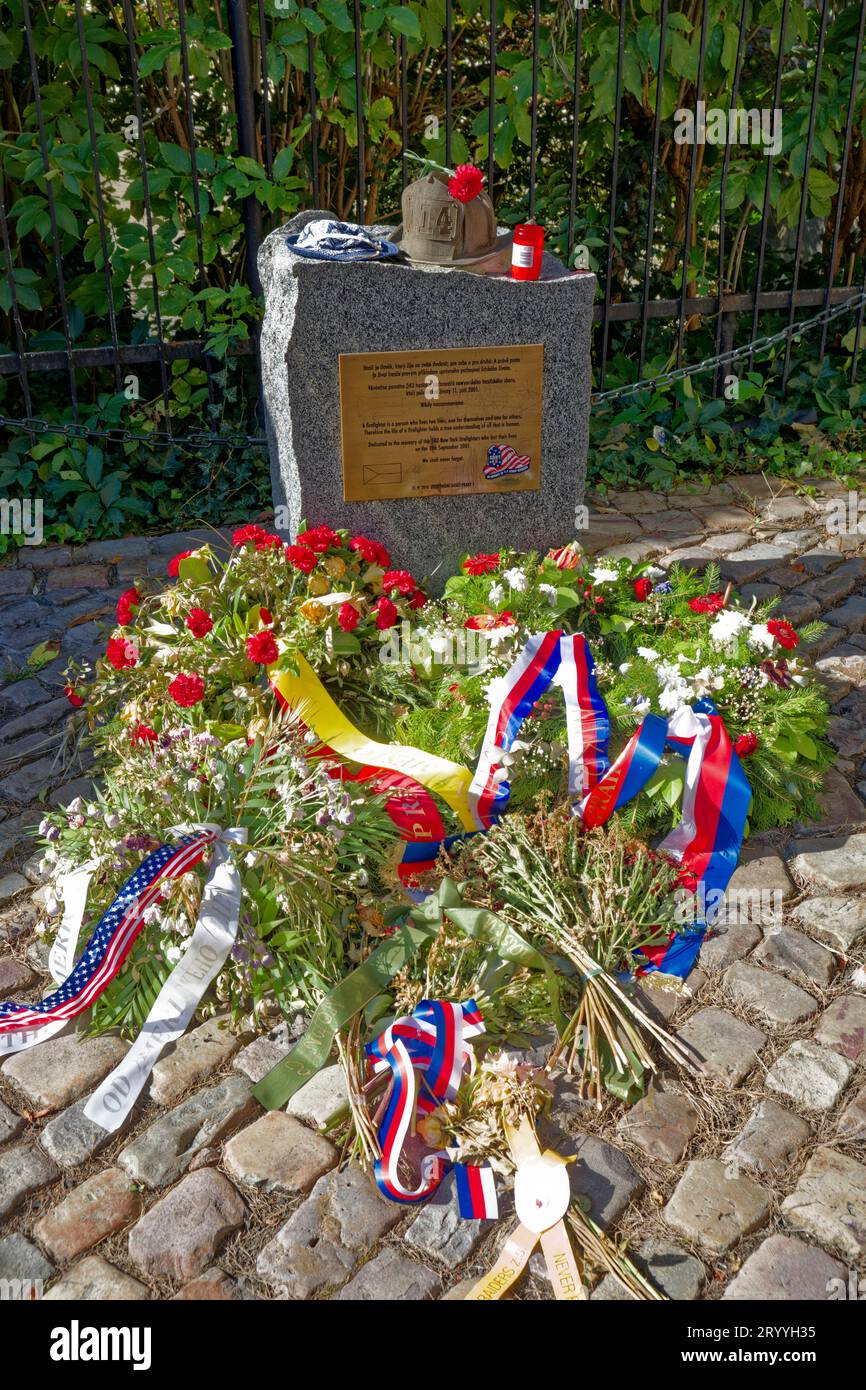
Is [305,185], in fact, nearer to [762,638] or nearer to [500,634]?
[500,634]

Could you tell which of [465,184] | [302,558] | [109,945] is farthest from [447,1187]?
[465,184]

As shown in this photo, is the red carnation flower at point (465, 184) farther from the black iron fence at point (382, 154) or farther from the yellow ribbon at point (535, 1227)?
the yellow ribbon at point (535, 1227)

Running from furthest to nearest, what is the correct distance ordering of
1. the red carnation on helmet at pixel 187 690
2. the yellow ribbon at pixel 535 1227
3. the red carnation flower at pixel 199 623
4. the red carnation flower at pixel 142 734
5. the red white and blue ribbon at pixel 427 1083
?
the red carnation flower at pixel 199 623 → the red carnation flower at pixel 142 734 → the red carnation on helmet at pixel 187 690 → the red white and blue ribbon at pixel 427 1083 → the yellow ribbon at pixel 535 1227

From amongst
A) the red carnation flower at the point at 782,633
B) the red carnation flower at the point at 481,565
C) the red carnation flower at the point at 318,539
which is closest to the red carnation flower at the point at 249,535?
the red carnation flower at the point at 318,539

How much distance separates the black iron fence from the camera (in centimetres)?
524

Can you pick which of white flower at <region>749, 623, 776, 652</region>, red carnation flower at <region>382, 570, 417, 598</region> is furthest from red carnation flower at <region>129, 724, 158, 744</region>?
white flower at <region>749, 623, 776, 652</region>

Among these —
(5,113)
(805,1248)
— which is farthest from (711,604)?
(5,113)

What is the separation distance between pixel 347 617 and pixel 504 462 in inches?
42.0

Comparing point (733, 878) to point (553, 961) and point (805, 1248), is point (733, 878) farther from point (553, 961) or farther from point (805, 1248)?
point (805, 1248)

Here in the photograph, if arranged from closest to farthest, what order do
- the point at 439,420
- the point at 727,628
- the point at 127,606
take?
1. the point at 727,628
2. the point at 127,606
3. the point at 439,420

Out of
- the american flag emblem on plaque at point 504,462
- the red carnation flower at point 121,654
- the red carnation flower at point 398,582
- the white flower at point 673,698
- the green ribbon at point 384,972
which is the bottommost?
the green ribbon at point 384,972

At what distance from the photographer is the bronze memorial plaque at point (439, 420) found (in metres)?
4.07

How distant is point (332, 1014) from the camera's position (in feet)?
8.41

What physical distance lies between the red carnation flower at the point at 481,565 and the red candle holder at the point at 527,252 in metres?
1.00
